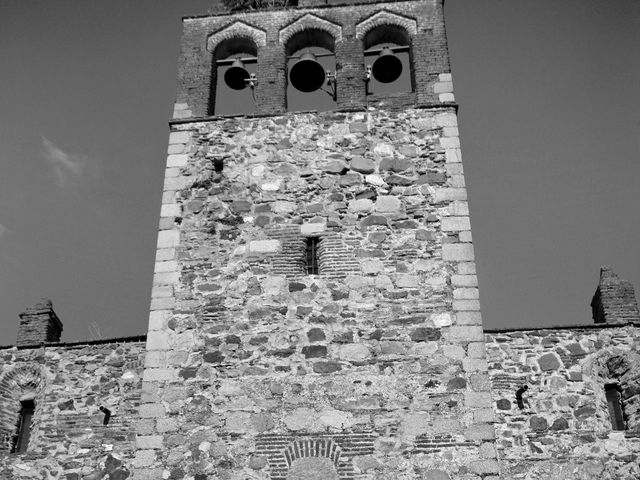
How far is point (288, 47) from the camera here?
12766mm

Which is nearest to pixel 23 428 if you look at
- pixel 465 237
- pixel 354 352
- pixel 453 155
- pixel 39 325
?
pixel 39 325

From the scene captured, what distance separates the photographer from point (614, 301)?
13047 mm

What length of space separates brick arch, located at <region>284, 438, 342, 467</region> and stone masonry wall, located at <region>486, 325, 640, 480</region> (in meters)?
3.31

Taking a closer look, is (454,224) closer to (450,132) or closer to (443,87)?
(450,132)

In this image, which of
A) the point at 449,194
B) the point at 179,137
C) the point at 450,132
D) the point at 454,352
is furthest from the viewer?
the point at 179,137

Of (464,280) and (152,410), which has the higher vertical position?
(464,280)

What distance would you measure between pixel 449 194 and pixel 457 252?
862 millimetres

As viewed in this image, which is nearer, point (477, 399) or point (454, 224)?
point (477, 399)

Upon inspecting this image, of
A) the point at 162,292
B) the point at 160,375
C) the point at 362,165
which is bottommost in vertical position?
the point at 160,375

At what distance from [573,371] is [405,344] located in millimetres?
3718

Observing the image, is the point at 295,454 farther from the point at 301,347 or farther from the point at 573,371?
the point at 573,371

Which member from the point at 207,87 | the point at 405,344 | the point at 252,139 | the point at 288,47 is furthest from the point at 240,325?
the point at 288,47

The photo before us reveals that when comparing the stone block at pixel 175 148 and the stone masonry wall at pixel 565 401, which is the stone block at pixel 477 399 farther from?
the stone block at pixel 175 148

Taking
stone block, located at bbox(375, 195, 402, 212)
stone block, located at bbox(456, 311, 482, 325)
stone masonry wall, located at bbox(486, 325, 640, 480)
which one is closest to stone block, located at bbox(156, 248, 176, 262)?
stone block, located at bbox(375, 195, 402, 212)
